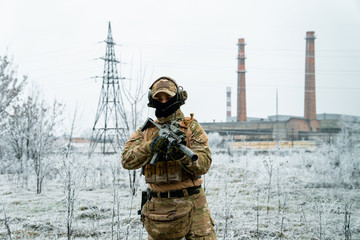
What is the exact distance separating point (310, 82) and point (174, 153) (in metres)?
38.3

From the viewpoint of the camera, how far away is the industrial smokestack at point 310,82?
37.5 meters

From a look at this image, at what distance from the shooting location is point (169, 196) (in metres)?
2.78

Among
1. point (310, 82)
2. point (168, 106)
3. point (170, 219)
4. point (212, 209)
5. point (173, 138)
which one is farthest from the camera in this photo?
point (310, 82)

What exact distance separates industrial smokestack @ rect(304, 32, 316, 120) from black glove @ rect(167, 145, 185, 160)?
3809cm

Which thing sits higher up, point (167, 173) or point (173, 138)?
point (173, 138)

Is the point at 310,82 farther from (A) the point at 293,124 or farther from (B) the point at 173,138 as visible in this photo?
(B) the point at 173,138

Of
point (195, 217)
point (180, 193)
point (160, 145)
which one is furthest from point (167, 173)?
point (195, 217)

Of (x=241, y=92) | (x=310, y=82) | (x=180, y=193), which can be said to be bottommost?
(x=180, y=193)

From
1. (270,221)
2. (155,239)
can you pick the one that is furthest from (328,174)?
(155,239)

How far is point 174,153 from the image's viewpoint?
2512mm

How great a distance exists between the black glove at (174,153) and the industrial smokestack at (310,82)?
38091mm

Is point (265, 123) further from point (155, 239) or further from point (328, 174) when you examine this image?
point (155, 239)

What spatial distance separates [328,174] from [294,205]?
4.39 meters

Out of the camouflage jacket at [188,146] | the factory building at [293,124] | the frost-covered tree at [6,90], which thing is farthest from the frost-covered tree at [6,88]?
the factory building at [293,124]
